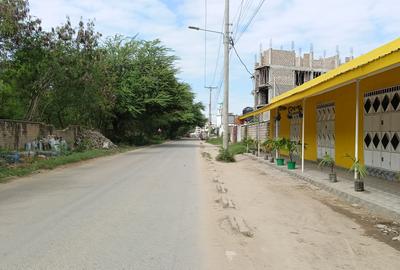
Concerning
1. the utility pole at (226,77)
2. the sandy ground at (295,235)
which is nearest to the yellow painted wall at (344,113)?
the sandy ground at (295,235)

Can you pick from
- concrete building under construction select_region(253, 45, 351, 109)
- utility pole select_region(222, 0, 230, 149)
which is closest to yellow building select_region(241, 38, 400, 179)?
utility pole select_region(222, 0, 230, 149)

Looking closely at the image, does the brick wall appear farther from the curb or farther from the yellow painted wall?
the yellow painted wall

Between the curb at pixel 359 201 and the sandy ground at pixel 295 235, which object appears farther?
the curb at pixel 359 201

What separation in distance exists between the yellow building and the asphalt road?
4.80 meters

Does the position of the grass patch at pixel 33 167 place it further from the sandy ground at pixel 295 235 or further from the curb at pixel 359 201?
the curb at pixel 359 201

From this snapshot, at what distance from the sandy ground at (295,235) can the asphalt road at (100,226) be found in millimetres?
438

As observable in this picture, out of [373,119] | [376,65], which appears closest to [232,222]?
[376,65]

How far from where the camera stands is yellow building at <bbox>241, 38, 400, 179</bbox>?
1212cm

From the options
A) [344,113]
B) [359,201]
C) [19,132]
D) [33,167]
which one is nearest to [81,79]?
[19,132]

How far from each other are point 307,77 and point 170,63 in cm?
3299

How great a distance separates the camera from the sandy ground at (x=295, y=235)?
5.85m

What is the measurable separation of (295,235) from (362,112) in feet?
33.3

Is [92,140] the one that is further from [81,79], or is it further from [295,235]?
[295,235]

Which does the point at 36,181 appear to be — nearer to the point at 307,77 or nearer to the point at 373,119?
the point at 373,119
